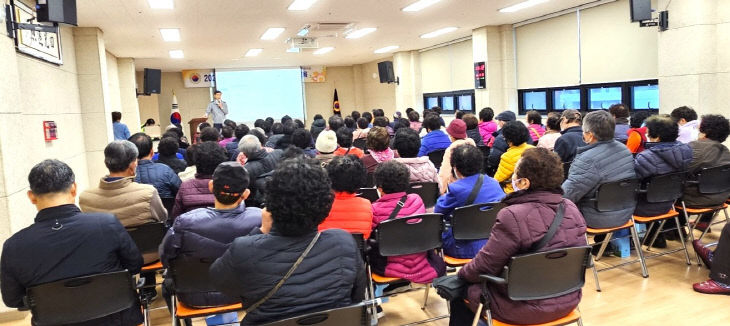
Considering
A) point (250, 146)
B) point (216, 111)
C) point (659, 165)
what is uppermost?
point (216, 111)

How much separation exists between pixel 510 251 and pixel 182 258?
1.64 m

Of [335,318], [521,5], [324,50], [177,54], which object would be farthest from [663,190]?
[177,54]

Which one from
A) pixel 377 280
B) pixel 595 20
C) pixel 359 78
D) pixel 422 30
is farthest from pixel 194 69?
pixel 377 280

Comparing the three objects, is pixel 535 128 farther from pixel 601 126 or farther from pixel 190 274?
pixel 190 274

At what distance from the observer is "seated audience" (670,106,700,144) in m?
5.26

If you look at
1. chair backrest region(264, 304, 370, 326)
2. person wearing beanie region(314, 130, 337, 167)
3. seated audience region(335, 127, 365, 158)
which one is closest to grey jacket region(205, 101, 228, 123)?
seated audience region(335, 127, 365, 158)

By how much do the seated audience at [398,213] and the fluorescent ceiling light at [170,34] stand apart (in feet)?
25.1

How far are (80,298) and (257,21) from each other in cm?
740

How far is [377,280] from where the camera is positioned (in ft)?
10.3

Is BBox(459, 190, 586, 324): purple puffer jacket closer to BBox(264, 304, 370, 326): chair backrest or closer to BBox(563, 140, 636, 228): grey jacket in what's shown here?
BBox(264, 304, 370, 326): chair backrest

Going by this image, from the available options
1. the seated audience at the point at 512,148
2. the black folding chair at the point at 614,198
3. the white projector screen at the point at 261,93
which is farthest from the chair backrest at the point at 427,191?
the white projector screen at the point at 261,93

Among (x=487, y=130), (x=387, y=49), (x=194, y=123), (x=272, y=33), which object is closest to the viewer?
(x=487, y=130)

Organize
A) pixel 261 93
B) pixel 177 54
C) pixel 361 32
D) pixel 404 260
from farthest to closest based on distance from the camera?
pixel 261 93 → pixel 177 54 → pixel 361 32 → pixel 404 260

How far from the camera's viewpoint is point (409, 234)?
3.04 m
